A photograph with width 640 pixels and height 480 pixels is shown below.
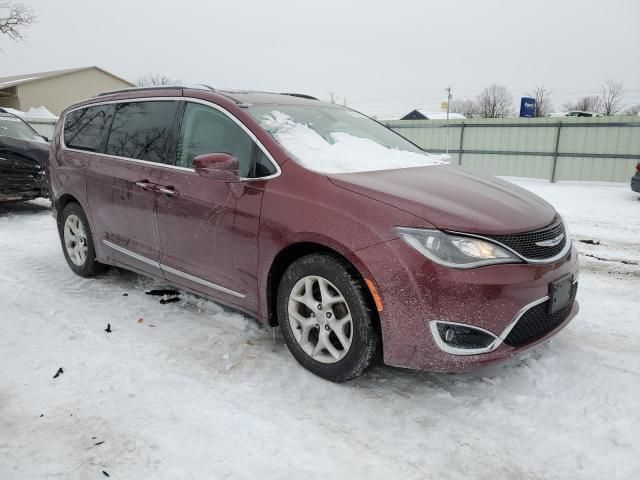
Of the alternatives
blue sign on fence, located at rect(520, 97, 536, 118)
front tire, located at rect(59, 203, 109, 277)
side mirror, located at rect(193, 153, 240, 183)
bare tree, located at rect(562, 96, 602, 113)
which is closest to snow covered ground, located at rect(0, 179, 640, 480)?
front tire, located at rect(59, 203, 109, 277)

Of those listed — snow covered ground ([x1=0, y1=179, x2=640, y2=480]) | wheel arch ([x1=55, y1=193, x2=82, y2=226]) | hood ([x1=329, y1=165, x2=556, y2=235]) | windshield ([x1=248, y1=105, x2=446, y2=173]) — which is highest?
windshield ([x1=248, y1=105, x2=446, y2=173])

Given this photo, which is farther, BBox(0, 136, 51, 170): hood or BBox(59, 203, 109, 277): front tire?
BBox(0, 136, 51, 170): hood

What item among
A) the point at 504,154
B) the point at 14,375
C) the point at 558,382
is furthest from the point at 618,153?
the point at 14,375

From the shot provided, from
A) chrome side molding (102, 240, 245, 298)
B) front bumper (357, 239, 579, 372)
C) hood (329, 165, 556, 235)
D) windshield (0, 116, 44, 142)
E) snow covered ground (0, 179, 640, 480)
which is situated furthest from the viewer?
windshield (0, 116, 44, 142)

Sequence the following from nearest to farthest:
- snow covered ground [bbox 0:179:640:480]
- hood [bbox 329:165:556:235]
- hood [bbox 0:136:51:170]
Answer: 1. snow covered ground [bbox 0:179:640:480]
2. hood [bbox 329:165:556:235]
3. hood [bbox 0:136:51:170]

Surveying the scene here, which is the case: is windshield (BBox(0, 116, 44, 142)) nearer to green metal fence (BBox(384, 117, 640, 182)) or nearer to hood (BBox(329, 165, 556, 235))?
hood (BBox(329, 165, 556, 235))

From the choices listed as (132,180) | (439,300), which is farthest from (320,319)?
(132,180)

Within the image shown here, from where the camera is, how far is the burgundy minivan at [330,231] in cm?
253

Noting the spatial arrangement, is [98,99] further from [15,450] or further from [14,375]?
[15,450]

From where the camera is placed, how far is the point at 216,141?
3426mm

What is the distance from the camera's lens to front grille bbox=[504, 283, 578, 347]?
261 centimetres

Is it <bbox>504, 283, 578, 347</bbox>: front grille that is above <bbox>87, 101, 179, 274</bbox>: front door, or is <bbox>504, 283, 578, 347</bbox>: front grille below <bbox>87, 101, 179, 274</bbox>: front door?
below

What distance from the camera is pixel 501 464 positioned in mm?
2291

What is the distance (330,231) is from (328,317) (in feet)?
1.70
